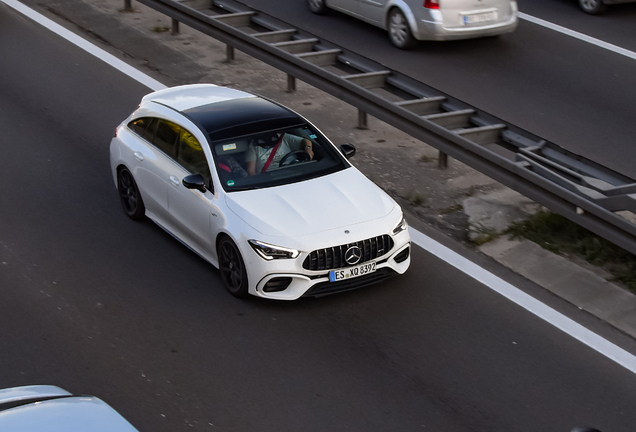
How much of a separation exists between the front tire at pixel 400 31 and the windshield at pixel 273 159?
21.8ft

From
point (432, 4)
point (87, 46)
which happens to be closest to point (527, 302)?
point (432, 4)

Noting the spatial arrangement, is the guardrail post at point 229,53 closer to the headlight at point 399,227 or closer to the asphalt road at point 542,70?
the asphalt road at point 542,70

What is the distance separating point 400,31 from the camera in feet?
51.2

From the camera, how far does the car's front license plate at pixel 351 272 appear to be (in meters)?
8.14

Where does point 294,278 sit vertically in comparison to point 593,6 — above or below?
below

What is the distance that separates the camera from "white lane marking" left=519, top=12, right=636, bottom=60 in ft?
50.6

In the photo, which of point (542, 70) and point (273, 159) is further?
point (542, 70)

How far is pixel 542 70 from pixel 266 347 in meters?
8.81

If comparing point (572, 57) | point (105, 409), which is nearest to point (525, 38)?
point (572, 57)

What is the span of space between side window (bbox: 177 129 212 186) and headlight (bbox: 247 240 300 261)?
3.45 feet

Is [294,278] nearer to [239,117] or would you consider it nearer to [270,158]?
[270,158]

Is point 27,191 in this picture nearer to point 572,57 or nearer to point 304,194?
point 304,194

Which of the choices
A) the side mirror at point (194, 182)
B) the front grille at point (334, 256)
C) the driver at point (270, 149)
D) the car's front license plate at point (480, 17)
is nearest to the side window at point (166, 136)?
the side mirror at point (194, 182)

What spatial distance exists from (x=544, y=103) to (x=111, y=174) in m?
6.47
